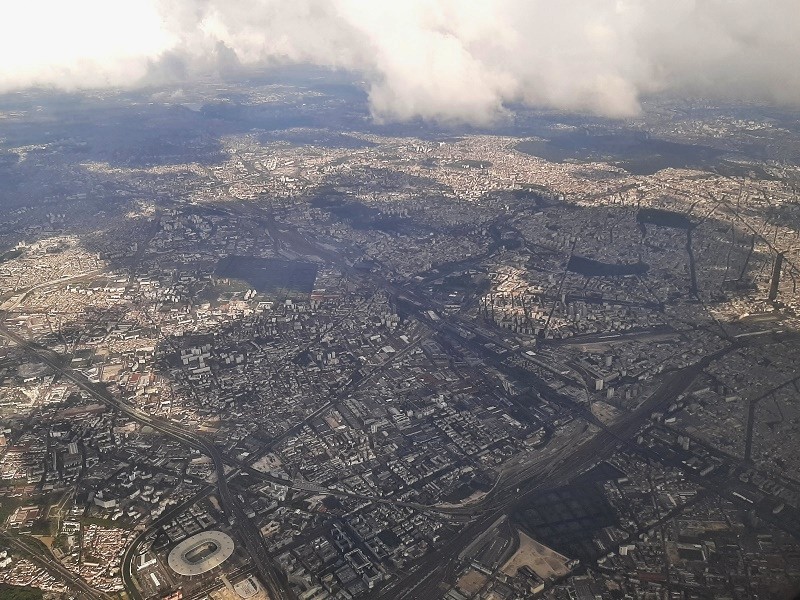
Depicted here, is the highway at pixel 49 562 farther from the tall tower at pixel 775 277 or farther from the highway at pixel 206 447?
the tall tower at pixel 775 277

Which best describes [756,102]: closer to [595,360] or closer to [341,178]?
[341,178]

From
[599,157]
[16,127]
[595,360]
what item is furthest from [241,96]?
[595,360]

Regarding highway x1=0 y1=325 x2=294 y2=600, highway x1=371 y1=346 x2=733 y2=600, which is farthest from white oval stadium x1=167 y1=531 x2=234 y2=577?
highway x1=371 y1=346 x2=733 y2=600

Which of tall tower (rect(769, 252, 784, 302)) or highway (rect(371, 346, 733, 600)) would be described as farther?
tall tower (rect(769, 252, 784, 302))

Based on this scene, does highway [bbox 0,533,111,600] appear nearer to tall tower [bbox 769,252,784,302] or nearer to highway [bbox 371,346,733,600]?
highway [bbox 371,346,733,600]

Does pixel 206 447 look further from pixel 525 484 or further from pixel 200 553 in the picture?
pixel 525 484

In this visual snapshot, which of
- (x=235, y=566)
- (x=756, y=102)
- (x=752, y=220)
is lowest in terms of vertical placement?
(x=235, y=566)

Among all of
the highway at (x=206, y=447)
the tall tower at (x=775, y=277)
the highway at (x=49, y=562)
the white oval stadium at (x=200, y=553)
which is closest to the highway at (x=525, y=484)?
the highway at (x=206, y=447)

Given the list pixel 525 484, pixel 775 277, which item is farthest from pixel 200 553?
pixel 775 277
